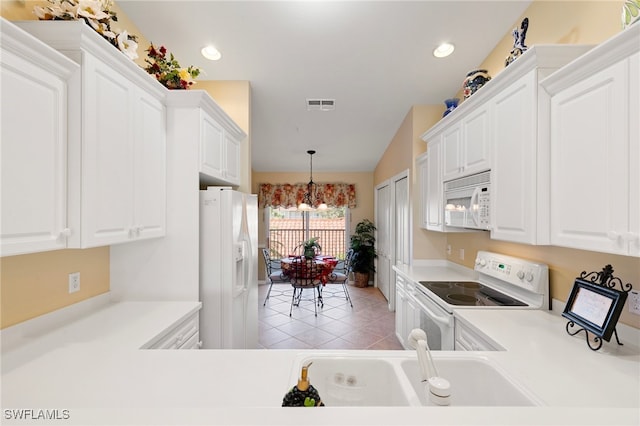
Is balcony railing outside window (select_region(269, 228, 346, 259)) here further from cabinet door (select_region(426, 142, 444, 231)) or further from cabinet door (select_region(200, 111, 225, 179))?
cabinet door (select_region(200, 111, 225, 179))

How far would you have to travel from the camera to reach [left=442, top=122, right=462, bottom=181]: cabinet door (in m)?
2.39

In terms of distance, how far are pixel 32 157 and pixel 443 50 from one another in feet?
10.0

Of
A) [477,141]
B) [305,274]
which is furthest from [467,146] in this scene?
[305,274]

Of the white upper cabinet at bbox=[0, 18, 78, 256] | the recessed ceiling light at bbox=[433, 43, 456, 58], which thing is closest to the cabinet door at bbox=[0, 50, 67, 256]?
the white upper cabinet at bbox=[0, 18, 78, 256]

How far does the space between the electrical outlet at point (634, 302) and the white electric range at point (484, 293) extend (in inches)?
19.3

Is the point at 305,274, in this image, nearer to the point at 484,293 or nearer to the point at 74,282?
the point at 484,293

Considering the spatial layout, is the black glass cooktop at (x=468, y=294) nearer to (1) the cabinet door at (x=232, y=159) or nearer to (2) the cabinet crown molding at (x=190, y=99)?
(1) the cabinet door at (x=232, y=159)

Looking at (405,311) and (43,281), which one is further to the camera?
(405,311)

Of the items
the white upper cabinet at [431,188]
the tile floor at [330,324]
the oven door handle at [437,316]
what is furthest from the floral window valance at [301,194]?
the oven door handle at [437,316]

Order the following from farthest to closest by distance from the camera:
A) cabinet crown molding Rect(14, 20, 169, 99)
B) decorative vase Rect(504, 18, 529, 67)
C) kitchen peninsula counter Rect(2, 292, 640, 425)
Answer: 1. decorative vase Rect(504, 18, 529, 67)
2. cabinet crown molding Rect(14, 20, 169, 99)
3. kitchen peninsula counter Rect(2, 292, 640, 425)

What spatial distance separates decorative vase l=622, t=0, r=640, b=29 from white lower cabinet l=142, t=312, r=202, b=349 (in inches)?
104

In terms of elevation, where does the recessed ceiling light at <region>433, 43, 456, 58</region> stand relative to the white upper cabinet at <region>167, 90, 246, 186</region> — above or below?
above

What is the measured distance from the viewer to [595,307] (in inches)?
52.7

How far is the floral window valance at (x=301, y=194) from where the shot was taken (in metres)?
6.12
